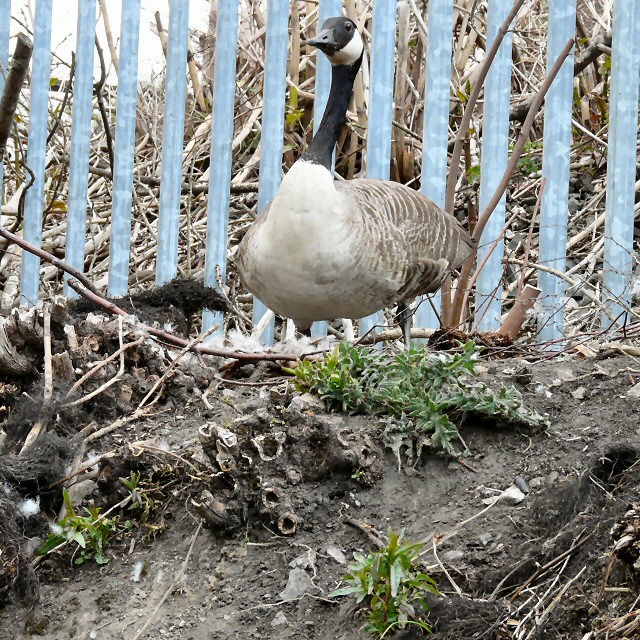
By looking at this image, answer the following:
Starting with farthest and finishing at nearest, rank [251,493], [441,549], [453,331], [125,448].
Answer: [453,331], [125,448], [251,493], [441,549]

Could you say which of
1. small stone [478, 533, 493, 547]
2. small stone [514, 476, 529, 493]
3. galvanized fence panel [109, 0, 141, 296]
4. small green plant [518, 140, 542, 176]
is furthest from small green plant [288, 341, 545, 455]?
small green plant [518, 140, 542, 176]

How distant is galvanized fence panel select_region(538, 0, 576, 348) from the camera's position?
195 inches

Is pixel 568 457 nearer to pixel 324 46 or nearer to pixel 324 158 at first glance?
pixel 324 158

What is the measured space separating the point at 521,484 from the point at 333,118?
2.43 metres

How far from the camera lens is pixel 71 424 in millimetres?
3576

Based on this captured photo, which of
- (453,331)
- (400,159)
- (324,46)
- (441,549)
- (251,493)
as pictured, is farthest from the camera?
(400,159)

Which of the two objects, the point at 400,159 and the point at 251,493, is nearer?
the point at 251,493

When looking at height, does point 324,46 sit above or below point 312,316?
above

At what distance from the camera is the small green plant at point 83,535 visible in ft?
10.0

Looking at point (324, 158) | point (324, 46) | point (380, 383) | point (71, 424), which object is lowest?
point (71, 424)

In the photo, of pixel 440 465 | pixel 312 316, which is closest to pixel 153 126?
pixel 312 316

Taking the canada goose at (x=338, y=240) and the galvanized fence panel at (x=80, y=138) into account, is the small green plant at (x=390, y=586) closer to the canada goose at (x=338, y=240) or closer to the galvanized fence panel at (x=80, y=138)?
the canada goose at (x=338, y=240)

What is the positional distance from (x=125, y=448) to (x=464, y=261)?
7.65 feet

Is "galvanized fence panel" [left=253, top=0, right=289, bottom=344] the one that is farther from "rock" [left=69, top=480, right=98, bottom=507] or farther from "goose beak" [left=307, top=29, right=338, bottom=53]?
"rock" [left=69, top=480, right=98, bottom=507]
